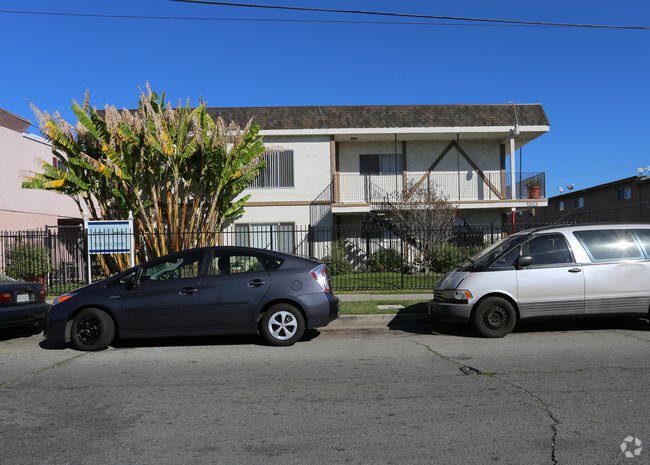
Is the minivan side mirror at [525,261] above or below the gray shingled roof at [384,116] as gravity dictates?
below

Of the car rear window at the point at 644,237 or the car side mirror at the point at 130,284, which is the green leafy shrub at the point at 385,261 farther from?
the car side mirror at the point at 130,284

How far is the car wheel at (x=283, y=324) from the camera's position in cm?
774

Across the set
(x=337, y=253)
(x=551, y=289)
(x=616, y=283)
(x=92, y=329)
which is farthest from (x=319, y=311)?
(x=337, y=253)

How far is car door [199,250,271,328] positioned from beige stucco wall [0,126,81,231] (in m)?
12.4

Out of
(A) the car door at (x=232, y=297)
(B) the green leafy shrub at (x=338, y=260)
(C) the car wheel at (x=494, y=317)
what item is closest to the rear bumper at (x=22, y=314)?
(A) the car door at (x=232, y=297)

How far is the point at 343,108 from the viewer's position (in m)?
20.7

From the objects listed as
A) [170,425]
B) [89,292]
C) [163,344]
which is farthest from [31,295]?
[170,425]

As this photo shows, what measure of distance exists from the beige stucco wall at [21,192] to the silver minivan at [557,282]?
15.2 meters

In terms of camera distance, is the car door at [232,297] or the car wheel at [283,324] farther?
the car wheel at [283,324]

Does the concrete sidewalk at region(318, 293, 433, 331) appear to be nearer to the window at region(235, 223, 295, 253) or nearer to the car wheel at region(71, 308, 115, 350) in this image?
the car wheel at region(71, 308, 115, 350)

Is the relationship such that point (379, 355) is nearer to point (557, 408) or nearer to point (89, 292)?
point (557, 408)

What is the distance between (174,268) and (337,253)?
10478 millimetres

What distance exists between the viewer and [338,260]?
18.0 m

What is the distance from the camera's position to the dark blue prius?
762 centimetres
